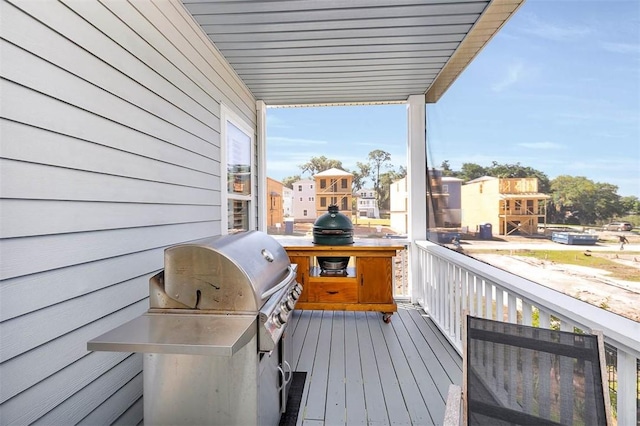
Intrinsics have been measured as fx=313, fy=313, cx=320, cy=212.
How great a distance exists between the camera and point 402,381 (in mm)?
2408

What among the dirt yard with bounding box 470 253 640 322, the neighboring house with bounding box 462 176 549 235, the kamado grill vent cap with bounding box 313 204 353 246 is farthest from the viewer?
the kamado grill vent cap with bounding box 313 204 353 246

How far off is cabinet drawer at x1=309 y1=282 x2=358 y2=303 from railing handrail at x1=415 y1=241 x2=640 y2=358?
5.15ft

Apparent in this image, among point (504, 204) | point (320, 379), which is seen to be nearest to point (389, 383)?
point (320, 379)

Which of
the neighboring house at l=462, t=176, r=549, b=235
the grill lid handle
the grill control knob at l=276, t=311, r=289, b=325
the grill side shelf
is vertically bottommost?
the grill control knob at l=276, t=311, r=289, b=325

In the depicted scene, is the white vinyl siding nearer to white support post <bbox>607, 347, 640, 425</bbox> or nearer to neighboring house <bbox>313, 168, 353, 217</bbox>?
white support post <bbox>607, 347, 640, 425</bbox>

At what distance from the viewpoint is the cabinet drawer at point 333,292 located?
11.9 ft

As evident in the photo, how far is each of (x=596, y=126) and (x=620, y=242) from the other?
0.51 meters

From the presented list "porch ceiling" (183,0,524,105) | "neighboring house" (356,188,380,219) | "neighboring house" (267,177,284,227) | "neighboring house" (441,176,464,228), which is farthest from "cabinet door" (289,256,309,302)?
"porch ceiling" (183,0,524,105)

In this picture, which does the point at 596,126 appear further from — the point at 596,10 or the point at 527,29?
the point at 527,29

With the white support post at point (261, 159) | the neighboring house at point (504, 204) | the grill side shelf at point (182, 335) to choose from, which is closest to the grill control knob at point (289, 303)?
the grill side shelf at point (182, 335)

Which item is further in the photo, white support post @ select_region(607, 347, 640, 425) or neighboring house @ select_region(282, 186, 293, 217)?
neighboring house @ select_region(282, 186, 293, 217)

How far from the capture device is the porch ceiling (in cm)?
236

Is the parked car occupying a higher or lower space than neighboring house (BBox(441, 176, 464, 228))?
lower

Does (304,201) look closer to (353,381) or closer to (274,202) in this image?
(274,202)
